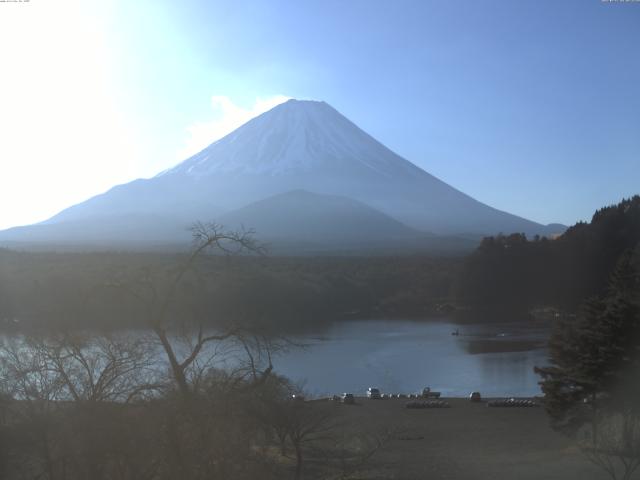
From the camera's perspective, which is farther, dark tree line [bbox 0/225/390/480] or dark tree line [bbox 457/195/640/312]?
dark tree line [bbox 457/195/640/312]

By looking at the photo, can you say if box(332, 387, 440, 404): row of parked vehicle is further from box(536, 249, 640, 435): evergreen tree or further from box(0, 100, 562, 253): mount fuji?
box(0, 100, 562, 253): mount fuji

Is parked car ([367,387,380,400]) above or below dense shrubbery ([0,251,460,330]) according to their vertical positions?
below

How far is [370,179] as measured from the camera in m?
66.2

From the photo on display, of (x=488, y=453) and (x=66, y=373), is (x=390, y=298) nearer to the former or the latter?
(x=488, y=453)

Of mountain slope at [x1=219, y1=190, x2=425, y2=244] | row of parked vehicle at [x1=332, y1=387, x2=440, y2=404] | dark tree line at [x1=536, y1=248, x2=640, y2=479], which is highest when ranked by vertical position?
mountain slope at [x1=219, y1=190, x2=425, y2=244]

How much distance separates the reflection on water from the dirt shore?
5.32ft

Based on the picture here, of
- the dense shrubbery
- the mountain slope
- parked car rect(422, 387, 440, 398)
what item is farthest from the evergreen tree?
the mountain slope

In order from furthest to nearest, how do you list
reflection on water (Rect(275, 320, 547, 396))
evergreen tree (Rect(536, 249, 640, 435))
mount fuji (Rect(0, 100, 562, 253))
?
1. mount fuji (Rect(0, 100, 562, 253))
2. reflection on water (Rect(275, 320, 547, 396))
3. evergreen tree (Rect(536, 249, 640, 435))

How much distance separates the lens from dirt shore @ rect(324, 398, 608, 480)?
22.5 feet

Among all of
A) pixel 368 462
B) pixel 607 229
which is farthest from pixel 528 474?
pixel 607 229

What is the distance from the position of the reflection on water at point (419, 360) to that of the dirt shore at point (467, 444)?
162 centimetres

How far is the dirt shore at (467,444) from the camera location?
270 inches

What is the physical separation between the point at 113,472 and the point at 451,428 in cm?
793

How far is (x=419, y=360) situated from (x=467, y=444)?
798 centimetres
